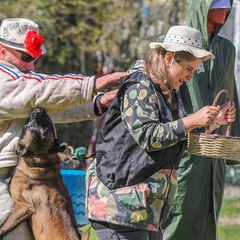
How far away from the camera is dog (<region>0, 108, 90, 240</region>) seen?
14.9ft

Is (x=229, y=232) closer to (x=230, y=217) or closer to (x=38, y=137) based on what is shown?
(x=230, y=217)

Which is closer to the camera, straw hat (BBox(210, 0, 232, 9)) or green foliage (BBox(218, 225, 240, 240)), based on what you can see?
straw hat (BBox(210, 0, 232, 9))

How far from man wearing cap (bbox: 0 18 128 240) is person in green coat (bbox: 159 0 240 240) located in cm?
137

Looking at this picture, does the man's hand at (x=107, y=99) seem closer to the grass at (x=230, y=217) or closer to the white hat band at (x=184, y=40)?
the white hat band at (x=184, y=40)

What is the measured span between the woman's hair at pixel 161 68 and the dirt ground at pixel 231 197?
532 cm

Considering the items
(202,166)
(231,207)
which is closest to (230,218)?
(231,207)

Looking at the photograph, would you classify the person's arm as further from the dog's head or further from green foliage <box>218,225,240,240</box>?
green foliage <box>218,225,240,240</box>

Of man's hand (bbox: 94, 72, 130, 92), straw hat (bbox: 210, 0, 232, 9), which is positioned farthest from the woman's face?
straw hat (bbox: 210, 0, 232, 9)

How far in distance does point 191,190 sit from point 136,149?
69.9 inches

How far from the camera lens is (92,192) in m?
4.47

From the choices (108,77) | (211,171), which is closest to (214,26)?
(211,171)

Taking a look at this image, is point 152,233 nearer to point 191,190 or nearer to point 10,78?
point 10,78

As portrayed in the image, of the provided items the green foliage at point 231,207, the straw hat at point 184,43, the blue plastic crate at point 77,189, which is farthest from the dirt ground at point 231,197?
the straw hat at point 184,43

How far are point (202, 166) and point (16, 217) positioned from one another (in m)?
1.90
